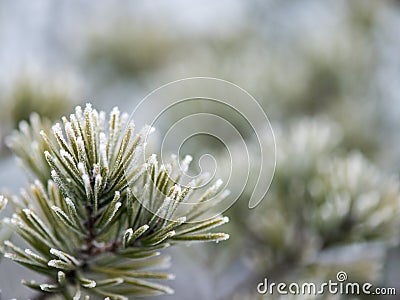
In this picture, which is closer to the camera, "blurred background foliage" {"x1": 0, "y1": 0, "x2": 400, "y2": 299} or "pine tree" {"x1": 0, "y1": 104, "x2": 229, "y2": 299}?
"pine tree" {"x1": 0, "y1": 104, "x2": 229, "y2": 299}

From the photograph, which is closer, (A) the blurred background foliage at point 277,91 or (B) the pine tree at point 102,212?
(B) the pine tree at point 102,212

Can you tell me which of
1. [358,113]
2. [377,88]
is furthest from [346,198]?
[377,88]

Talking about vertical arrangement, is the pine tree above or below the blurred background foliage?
below

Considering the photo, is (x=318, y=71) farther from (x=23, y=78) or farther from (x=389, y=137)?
(x=23, y=78)

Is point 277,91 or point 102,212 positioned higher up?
point 277,91

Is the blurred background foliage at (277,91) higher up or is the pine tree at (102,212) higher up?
the blurred background foliage at (277,91)
